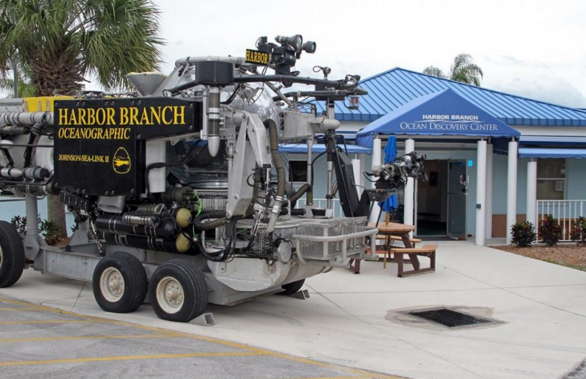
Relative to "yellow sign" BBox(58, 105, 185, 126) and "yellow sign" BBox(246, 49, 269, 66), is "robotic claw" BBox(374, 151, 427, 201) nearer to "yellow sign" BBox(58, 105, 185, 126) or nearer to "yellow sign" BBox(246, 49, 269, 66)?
"yellow sign" BBox(246, 49, 269, 66)

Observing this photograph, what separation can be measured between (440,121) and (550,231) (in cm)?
364

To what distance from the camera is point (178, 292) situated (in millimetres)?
7531

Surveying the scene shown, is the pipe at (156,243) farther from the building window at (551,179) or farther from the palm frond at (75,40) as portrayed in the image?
the building window at (551,179)

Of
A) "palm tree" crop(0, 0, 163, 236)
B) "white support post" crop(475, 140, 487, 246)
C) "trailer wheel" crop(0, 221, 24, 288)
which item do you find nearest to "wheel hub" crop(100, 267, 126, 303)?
"trailer wheel" crop(0, 221, 24, 288)

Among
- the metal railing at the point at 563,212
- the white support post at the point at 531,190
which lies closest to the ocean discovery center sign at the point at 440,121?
the white support post at the point at 531,190

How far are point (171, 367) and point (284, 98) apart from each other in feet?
13.1

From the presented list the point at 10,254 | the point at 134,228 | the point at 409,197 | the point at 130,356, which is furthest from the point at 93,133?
the point at 409,197

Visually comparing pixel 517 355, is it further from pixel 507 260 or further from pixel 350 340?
pixel 507 260

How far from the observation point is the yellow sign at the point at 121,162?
7.77m

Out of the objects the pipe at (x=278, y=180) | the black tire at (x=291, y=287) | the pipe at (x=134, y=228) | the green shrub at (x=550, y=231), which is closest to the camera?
the pipe at (x=278, y=180)

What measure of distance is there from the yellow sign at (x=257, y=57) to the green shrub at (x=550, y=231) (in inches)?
387

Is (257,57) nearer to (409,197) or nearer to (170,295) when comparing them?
(170,295)

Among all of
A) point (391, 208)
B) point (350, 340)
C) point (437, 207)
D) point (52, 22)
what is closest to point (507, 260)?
point (391, 208)

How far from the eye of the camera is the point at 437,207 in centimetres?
1864
